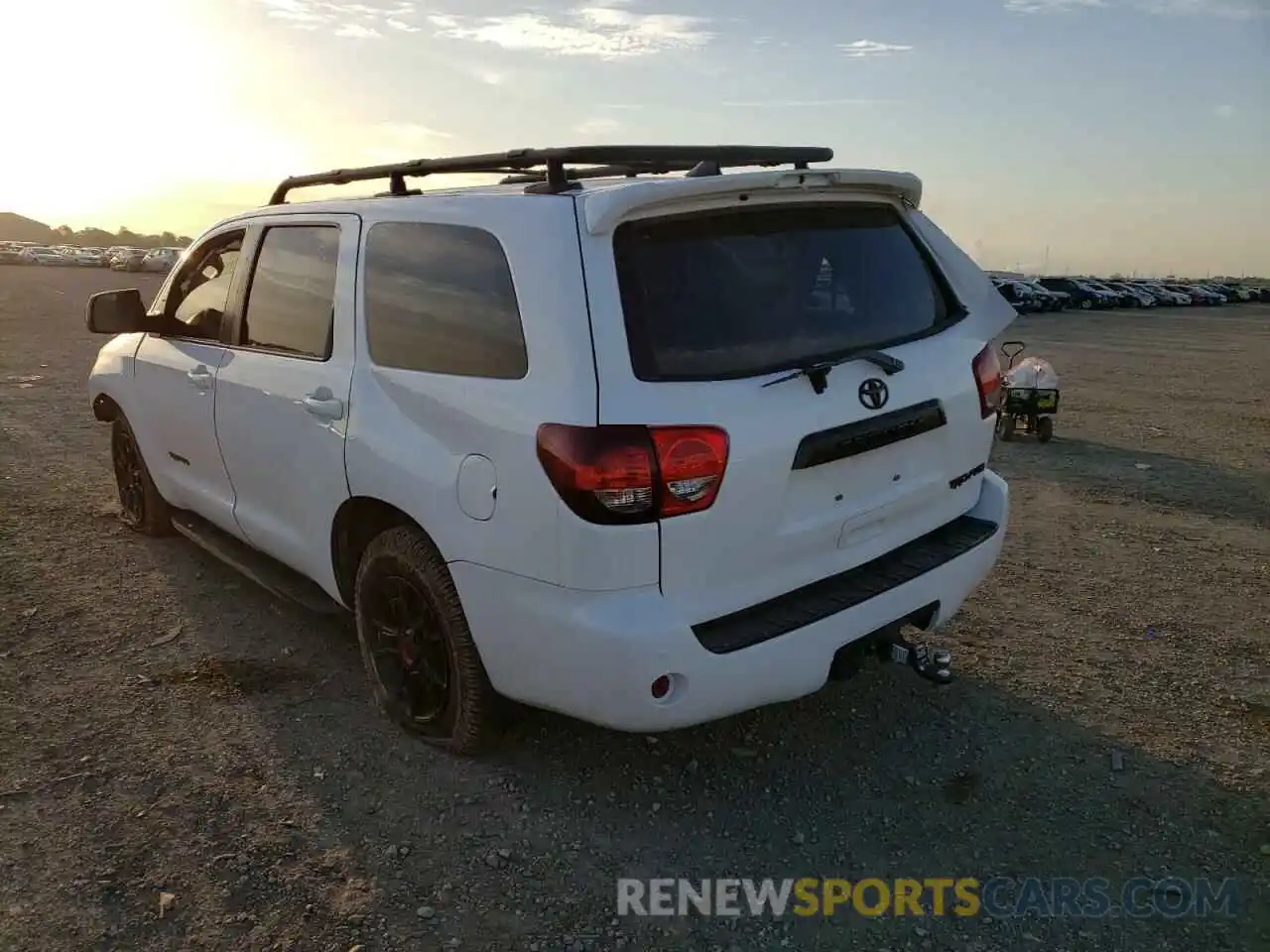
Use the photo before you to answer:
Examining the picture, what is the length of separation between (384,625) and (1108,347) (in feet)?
79.8

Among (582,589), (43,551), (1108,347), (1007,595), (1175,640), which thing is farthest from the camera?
(1108,347)

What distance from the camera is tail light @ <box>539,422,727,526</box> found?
2594mm

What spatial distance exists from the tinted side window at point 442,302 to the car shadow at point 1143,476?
568 centimetres

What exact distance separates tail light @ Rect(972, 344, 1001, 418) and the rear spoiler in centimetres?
76

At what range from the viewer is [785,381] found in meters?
2.81

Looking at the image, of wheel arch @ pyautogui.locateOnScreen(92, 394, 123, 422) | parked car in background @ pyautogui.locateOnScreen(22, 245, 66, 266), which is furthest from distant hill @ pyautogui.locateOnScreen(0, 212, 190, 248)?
wheel arch @ pyautogui.locateOnScreen(92, 394, 123, 422)

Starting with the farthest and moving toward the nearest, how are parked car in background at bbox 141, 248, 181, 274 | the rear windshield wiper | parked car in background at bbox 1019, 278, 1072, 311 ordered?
parked car in background at bbox 141, 248, 181, 274
parked car in background at bbox 1019, 278, 1072, 311
the rear windshield wiper

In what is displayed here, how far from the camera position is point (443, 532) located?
3.04 metres

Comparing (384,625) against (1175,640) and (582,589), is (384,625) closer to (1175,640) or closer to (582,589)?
(582,589)

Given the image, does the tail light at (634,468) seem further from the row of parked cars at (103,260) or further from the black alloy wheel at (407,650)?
the row of parked cars at (103,260)

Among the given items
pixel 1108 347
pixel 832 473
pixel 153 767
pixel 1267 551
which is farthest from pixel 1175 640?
pixel 1108 347

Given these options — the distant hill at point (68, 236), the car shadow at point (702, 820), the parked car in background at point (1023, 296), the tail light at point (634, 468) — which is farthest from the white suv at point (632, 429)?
the distant hill at point (68, 236)

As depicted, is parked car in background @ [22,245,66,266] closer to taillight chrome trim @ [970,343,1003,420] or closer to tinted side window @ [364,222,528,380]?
tinted side window @ [364,222,528,380]

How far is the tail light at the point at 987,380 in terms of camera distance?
3465 mm
